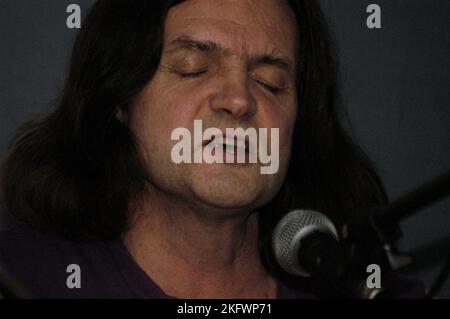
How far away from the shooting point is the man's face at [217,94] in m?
1.14

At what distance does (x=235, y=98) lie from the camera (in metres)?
1.13

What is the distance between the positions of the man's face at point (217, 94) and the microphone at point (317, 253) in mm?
184

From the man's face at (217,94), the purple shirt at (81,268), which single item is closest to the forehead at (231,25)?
the man's face at (217,94)

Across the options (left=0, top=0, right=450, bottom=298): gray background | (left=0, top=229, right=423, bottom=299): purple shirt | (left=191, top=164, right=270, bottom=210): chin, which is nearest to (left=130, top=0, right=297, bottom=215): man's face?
(left=191, top=164, right=270, bottom=210): chin

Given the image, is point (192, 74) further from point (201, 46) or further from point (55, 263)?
point (55, 263)

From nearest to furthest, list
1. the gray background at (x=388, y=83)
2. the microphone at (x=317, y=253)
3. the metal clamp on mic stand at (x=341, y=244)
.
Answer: the metal clamp on mic stand at (x=341, y=244)
the microphone at (x=317, y=253)
the gray background at (x=388, y=83)

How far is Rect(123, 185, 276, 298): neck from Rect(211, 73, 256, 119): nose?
0.20 meters

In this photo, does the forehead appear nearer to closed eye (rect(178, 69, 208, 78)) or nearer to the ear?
closed eye (rect(178, 69, 208, 78))

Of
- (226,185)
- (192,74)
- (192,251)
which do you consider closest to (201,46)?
(192,74)

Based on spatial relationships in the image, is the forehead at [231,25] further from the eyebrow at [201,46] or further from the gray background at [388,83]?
the gray background at [388,83]

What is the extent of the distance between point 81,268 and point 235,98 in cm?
43

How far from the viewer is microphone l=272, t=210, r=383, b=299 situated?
2.69 ft

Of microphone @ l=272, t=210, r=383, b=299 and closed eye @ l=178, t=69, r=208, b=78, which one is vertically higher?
closed eye @ l=178, t=69, r=208, b=78

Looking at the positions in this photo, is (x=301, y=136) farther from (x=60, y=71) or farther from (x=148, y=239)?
(x=60, y=71)
